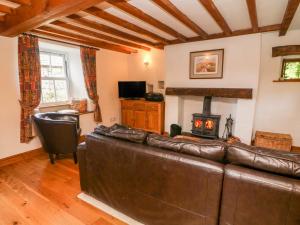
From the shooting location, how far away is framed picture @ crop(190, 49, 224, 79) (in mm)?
3891

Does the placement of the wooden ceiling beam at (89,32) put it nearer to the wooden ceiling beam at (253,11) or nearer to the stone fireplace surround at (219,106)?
the stone fireplace surround at (219,106)

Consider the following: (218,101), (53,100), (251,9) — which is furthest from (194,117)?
(53,100)

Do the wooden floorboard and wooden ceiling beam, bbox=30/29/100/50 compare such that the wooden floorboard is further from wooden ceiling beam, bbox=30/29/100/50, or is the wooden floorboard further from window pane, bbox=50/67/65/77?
wooden ceiling beam, bbox=30/29/100/50

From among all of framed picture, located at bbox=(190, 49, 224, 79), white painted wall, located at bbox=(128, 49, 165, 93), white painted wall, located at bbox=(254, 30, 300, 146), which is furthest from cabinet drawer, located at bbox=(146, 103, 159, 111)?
white painted wall, located at bbox=(254, 30, 300, 146)

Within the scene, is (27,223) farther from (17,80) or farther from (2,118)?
(17,80)

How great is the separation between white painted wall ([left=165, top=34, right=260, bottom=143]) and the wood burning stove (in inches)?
11.9

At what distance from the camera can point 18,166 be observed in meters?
2.98

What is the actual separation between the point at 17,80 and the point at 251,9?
12.9 ft

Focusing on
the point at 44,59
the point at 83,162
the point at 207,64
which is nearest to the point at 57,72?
the point at 44,59

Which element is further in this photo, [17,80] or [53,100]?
[53,100]

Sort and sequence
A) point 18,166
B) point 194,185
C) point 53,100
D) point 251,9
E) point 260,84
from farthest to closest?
point 53,100 < point 260,84 < point 18,166 < point 251,9 < point 194,185

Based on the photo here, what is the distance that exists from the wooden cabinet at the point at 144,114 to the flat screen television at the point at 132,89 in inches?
9.0

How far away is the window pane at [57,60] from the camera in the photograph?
4033 millimetres

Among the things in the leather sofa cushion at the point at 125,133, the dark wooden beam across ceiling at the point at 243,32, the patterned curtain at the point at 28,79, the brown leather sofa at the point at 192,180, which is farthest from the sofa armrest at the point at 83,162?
the dark wooden beam across ceiling at the point at 243,32
